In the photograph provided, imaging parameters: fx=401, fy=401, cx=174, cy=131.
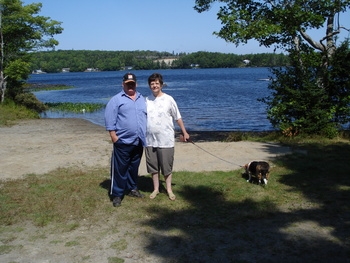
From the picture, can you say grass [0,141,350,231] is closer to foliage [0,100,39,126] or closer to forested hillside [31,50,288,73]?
foliage [0,100,39,126]

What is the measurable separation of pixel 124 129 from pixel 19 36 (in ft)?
67.1

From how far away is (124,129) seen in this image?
578cm

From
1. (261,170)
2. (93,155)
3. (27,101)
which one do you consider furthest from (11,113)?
(261,170)

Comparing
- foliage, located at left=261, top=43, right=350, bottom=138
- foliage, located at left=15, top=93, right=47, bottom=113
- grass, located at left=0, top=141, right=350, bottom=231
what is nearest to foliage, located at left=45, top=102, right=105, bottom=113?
foliage, located at left=15, top=93, right=47, bottom=113

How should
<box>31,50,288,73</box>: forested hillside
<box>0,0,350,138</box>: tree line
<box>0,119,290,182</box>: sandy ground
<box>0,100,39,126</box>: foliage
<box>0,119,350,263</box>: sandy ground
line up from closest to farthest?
<box>0,119,350,263</box>: sandy ground → <box>0,119,290,182</box>: sandy ground → <box>0,0,350,138</box>: tree line → <box>0,100,39,126</box>: foliage → <box>31,50,288,73</box>: forested hillside

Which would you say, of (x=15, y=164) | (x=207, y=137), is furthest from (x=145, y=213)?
(x=207, y=137)

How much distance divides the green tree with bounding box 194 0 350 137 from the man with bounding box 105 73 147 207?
19.4ft

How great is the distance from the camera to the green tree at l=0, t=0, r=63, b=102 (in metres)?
22.3

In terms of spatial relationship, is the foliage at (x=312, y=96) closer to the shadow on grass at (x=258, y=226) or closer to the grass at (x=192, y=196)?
the grass at (x=192, y=196)

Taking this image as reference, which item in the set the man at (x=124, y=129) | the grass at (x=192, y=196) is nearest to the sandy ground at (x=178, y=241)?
the grass at (x=192, y=196)

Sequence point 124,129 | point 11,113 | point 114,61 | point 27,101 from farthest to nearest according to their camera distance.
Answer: point 114,61
point 27,101
point 11,113
point 124,129

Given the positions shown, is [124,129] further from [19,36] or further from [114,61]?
[114,61]

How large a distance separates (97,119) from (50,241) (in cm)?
1856

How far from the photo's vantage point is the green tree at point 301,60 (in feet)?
35.6
